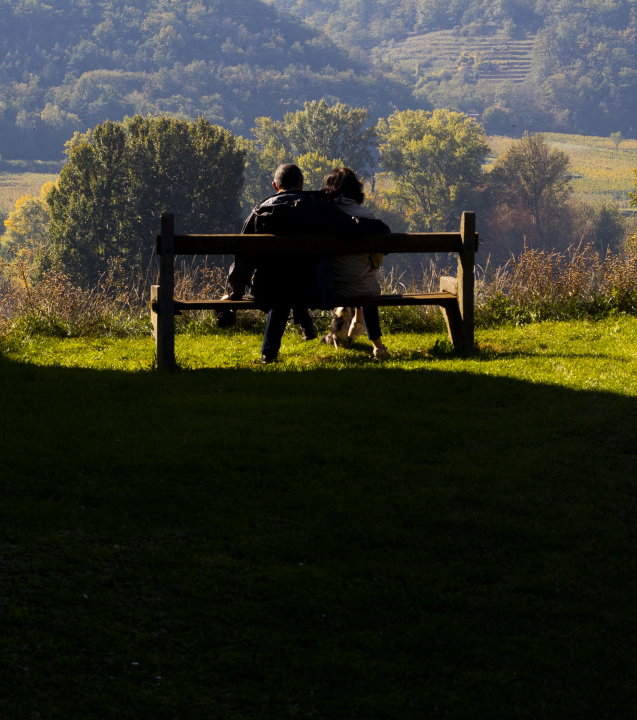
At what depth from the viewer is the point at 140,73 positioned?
17412 cm

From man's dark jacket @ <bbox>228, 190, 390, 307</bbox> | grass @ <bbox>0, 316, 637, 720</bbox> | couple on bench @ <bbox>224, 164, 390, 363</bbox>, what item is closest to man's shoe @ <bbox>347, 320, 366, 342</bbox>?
couple on bench @ <bbox>224, 164, 390, 363</bbox>

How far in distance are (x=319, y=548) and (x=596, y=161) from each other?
538 ft

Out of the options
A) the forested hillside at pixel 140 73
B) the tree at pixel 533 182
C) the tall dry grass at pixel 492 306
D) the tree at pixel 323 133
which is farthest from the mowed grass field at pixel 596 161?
the tall dry grass at pixel 492 306

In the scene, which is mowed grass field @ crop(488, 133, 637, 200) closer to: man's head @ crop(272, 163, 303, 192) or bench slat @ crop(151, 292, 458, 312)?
bench slat @ crop(151, 292, 458, 312)

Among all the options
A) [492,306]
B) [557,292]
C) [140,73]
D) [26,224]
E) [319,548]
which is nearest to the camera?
[319,548]

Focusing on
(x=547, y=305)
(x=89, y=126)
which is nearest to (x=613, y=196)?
(x=89, y=126)

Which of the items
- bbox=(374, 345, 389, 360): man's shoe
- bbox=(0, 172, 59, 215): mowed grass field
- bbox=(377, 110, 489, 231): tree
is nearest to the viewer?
bbox=(374, 345, 389, 360): man's shoe

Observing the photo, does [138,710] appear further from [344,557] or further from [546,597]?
[546,597]

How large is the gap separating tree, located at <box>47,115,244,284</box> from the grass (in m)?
51.5

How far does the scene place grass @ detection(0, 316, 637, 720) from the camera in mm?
2268

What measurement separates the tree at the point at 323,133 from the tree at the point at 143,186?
45818mm

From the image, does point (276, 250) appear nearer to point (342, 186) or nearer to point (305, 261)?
point (305, 261)

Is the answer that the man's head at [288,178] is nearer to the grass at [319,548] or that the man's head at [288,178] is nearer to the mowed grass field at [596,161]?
the grass at [319,548]

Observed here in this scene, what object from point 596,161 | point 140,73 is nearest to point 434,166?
point 596,161
